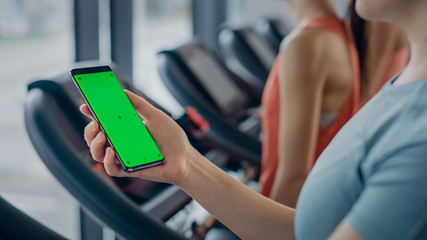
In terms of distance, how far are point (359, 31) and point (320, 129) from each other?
285 millimetres

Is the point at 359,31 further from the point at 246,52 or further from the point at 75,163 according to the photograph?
the point at 246,52

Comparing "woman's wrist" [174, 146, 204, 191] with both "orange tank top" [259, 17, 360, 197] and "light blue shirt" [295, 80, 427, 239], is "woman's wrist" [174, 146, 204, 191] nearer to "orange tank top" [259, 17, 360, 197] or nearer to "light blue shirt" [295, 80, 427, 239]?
"light blue shirt" [295, 80, 427, 239]

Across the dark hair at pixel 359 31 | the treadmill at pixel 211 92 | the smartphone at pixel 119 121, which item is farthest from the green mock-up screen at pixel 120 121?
the treadmill at pixel 211 92

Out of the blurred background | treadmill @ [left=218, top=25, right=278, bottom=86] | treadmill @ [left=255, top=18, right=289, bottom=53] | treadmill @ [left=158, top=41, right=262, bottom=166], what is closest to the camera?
treadmill @ [left=158, top=41, right=262, bottom=166]

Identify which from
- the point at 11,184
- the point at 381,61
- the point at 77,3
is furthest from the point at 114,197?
the point at 11,184

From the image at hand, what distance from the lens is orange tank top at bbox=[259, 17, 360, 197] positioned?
1.31m

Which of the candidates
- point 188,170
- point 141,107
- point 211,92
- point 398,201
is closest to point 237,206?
point 188,170

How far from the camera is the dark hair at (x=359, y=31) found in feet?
4.63

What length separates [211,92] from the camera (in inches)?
81.7

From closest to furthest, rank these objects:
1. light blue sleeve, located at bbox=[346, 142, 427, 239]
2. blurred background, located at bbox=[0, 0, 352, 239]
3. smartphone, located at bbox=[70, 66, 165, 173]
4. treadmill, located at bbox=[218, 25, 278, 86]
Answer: light blue sleeve, located at bbox=[346, 142, 427, 239], smartphone, located at bbox=[70, 66, 165, 173], blurred background, located at bbox=[0, 0, 352, 239], treadmill, located at bbox=[218, 25, 278, 86]

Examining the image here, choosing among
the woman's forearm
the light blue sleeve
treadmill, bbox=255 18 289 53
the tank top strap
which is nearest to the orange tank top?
the tank top strap

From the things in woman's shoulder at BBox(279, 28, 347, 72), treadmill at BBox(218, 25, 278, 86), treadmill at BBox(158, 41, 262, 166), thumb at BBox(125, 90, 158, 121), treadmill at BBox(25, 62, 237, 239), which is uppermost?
thumb at BBox(125, 90, 158, 121)

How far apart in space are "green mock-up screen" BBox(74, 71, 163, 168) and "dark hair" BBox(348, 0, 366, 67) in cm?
80

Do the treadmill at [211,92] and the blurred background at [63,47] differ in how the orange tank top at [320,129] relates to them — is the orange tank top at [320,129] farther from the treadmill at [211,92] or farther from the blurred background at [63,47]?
the treadmill at [211,92]
